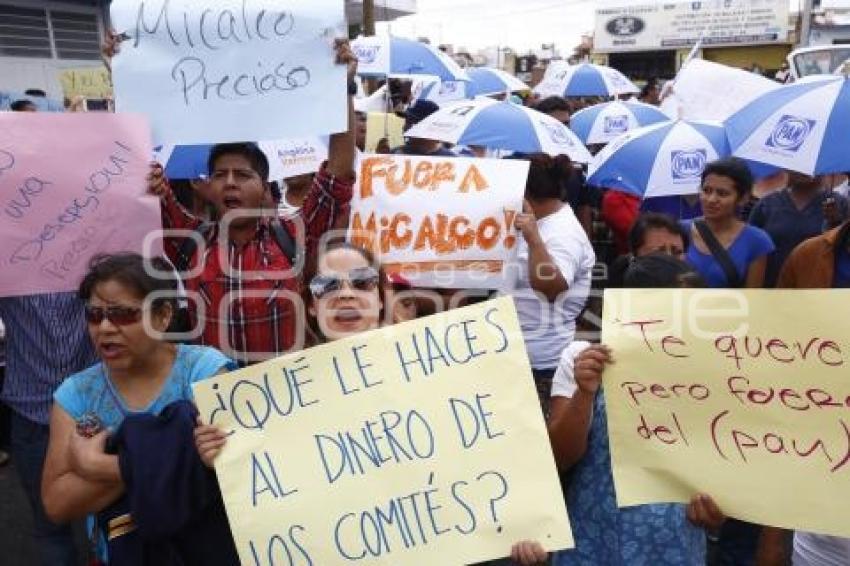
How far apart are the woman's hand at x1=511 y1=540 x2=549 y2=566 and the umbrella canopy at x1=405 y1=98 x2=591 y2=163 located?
289 cm

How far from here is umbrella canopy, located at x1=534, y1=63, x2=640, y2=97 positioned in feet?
32.4

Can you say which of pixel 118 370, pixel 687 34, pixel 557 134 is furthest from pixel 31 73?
pixel 687 34

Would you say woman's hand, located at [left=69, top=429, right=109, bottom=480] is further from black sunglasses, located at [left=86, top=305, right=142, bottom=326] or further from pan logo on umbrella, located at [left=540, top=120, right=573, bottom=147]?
pan logo on umbrella, located at [left=540, top=120, right=573, bottom=147]

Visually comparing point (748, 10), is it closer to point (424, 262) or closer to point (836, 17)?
point (836, 17)

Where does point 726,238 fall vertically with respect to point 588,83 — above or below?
below

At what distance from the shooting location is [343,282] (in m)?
1.95

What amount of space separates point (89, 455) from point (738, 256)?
306cm

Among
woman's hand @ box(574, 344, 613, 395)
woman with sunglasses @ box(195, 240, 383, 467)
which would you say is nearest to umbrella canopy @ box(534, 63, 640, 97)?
woman with sunglasses @ box(195, 240, 383, 467)

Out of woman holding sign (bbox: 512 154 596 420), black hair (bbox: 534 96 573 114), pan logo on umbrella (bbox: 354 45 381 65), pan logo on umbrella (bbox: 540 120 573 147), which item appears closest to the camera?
woman holding sign (bbox: 512 154 596 420)

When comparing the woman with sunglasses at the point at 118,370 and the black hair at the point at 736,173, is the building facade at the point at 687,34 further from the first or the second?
the woman with sunglasses at the point at 118,370

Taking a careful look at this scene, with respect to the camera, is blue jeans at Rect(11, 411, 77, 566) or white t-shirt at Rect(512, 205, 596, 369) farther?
white t-shirt at Rect(512, 205, 596, 369)

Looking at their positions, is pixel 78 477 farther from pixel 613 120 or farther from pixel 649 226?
pixel 613 120

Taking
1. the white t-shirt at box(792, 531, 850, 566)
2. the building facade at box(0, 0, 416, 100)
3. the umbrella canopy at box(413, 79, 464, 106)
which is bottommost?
the white t-shirt at box(792, 531, 850, 566)

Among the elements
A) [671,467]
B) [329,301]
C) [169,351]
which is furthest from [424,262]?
[671,467]
